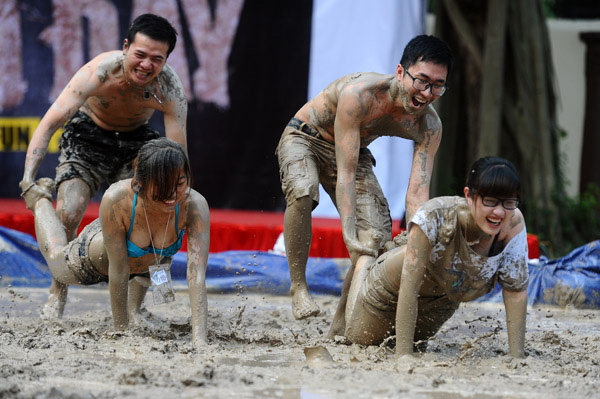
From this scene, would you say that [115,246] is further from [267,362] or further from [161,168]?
[267,362]

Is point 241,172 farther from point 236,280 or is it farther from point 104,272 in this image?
→ point 104,272

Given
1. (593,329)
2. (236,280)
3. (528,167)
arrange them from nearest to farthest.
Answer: (593,329) → (236,280) → (528,167)

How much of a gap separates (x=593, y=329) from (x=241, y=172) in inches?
149

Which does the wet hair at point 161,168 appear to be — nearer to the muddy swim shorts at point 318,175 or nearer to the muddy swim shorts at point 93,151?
the muddy swim shorts at point 318,175

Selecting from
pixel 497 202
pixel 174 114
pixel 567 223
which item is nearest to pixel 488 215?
pixel 497 202

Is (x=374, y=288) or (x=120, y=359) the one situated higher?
(x=374, y=288)

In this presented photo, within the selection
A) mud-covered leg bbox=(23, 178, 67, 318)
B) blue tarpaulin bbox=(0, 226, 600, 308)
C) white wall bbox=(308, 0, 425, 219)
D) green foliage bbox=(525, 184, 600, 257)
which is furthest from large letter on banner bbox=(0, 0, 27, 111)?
green foliage bbox=(525, 184, 600, 257)

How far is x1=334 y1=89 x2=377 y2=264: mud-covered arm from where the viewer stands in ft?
14.2

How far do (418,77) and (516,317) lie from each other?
128 centimetres

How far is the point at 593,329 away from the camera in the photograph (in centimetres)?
498

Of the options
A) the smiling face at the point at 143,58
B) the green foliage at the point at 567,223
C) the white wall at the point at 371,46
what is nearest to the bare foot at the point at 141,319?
the smiling face at the point at 143,58

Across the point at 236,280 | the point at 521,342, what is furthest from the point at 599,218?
the point at 521,342

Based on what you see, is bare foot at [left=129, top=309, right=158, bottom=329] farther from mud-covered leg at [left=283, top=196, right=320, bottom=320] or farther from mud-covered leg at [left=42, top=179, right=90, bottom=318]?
mud-covered leg at [left=283, top=196, right=320, bottom=320]

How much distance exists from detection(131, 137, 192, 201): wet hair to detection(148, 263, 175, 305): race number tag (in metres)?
0.38
